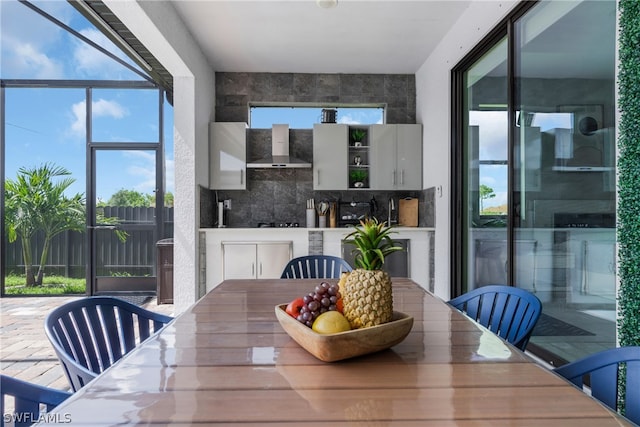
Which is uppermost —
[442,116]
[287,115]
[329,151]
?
[287,115]

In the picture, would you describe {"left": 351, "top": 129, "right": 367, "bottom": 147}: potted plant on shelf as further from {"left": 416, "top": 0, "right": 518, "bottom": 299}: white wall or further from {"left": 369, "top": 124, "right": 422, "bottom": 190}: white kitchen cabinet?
{"left": 416, "top": 0, "right": 518, "bottom": 299}: white wall

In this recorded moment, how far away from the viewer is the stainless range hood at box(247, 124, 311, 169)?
4727 millimetres

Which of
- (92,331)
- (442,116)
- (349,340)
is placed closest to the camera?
(349,340)

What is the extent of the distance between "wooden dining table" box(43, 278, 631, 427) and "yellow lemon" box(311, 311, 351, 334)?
9 cm

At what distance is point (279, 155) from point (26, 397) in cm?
416

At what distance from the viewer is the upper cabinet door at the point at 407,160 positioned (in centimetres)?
491

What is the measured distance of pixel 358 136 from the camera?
4977 mm

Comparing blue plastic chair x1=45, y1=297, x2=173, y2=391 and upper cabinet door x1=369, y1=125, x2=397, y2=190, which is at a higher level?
upper cabinet door x1=369, y1=125, x2=397, y2=190

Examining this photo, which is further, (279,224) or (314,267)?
(279,224)

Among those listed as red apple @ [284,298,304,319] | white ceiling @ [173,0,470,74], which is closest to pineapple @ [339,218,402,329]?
red apple @ [284,298,304,319]

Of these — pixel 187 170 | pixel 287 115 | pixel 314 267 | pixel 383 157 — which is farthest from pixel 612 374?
pixel 287 115

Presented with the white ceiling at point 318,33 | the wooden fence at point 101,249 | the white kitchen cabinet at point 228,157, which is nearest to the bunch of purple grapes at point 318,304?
the white ceiling at point 318,33

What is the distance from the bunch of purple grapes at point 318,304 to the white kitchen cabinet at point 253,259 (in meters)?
3.35

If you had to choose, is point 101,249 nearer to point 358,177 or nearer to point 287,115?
point 287,115
